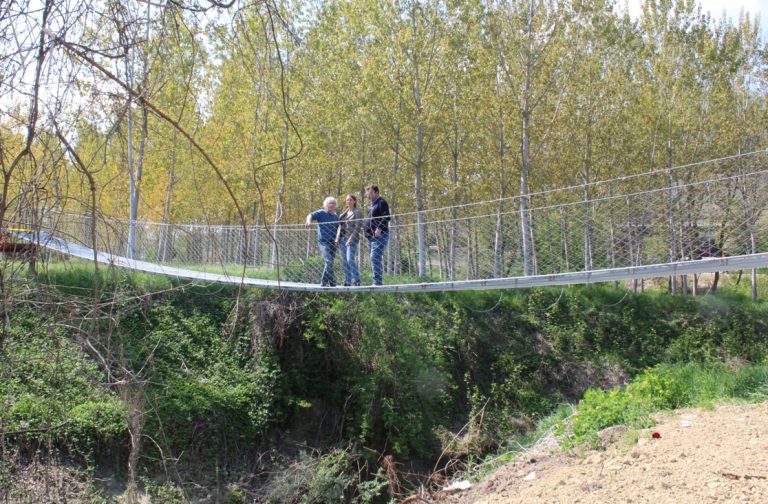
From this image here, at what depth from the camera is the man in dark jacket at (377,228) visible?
7207mm

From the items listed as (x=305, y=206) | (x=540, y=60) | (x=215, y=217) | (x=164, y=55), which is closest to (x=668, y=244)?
(x=540, y=60)

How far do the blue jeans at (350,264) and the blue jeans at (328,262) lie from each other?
0.36 ft

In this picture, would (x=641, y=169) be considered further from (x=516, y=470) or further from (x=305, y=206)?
(x=516, y=470)

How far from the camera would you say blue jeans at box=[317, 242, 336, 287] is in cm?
753

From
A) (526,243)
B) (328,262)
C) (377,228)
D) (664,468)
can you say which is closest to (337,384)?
(328,262)

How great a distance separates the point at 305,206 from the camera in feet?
49.9

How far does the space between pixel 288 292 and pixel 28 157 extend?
23.7ft

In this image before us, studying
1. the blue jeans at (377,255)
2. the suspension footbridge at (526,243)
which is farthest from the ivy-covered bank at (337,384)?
the blue jeans at (377,255)

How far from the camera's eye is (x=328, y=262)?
297 inches

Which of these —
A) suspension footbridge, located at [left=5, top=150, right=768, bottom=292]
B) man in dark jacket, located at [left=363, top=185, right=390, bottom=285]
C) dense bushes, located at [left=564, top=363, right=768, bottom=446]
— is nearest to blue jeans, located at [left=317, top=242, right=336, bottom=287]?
suspension footbridge, located at [left=5, top=150, right=768, bottom=292]

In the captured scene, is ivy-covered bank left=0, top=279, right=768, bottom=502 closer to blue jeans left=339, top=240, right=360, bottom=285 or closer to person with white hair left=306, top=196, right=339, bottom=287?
person with white hair left=306, top=196, right=339, bottom=287

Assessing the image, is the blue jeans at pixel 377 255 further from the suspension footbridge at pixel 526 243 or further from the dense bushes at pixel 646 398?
the dense bushes at pixel 646 398

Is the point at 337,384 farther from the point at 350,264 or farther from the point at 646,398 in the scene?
the point at 646,398

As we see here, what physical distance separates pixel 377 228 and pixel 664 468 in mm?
3828
